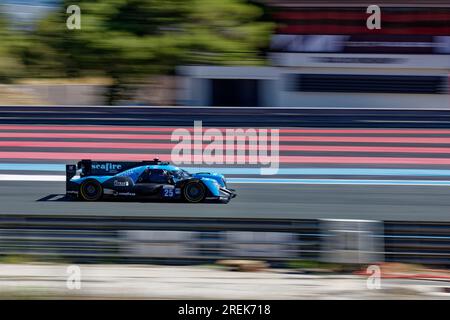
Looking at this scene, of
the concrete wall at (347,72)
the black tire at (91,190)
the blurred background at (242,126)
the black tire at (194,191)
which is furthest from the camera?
the concrete wall at (347,72)

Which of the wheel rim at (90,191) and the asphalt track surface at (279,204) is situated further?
the wheel rim at (90,191)

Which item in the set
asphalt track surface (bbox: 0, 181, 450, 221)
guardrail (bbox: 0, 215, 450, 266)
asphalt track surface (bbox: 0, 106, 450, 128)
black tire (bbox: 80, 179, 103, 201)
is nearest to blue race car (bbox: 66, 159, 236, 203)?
black tire (bbox: 80, 179, 103, 201)

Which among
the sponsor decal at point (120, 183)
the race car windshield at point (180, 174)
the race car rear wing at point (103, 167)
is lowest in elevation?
the sponsor decal at point (120, 183)

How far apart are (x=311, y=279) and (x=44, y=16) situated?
44.3ft

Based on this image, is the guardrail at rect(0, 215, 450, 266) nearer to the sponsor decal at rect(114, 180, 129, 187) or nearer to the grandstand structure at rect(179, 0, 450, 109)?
the sponsor decal at rect(114, 180, 129, 187)

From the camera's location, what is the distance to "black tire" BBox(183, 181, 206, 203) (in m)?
8.52

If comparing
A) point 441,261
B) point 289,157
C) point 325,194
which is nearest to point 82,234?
point 441,261

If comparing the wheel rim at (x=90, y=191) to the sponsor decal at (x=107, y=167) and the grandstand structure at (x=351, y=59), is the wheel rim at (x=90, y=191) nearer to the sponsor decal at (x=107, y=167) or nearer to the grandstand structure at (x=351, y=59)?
the sponsor decal at (x=107, y=167)

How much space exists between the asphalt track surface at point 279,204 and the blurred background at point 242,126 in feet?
0.13

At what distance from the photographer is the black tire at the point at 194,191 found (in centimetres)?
852

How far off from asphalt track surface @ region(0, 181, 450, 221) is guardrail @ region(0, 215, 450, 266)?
1.25 meters

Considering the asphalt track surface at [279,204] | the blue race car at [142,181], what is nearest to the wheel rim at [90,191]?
the blue race car at [142,181]

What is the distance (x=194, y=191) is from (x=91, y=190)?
116 centimetres

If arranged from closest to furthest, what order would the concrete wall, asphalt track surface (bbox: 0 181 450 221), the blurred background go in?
1. the blurred background
2. asphalt track surface (bbox: 0 181 450 221)
3. the concrete wall
